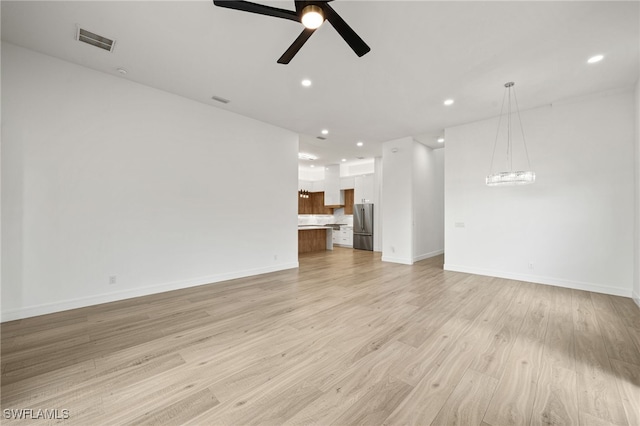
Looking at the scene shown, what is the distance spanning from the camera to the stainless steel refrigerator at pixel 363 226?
29.7 ft

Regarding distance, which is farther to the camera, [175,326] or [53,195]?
[53,195]

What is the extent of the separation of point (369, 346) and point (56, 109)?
15.9ft

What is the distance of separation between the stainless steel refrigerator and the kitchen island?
3.38 feet

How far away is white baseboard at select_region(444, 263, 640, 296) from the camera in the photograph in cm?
403

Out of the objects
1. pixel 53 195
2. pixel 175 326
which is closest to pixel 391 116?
pixel 175 326

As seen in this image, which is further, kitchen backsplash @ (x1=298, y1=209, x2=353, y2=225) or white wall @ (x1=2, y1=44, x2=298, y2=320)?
kitchen backsplash @ (x1=298, y1=209, x2=353, y2=225)

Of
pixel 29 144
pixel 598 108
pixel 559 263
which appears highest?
pixel 598 108

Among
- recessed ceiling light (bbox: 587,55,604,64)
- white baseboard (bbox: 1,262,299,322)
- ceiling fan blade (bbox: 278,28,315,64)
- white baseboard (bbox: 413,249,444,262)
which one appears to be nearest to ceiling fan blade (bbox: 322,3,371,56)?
ceiling fan blade (bbox: 278,28,315,64)

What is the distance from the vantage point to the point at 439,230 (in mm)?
8141

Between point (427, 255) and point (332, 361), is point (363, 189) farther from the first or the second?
point (332, 361)

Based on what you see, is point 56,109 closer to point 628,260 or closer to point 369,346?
point 369,346

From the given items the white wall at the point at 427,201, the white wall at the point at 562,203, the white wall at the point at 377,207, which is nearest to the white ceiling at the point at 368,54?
the white wall at the point at 562,203

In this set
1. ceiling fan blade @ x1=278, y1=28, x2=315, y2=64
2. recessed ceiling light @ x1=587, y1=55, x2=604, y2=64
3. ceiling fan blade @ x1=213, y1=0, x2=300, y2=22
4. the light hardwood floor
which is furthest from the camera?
recessed ceiling light @ x1=587, y1=55, x2=604, y2=64

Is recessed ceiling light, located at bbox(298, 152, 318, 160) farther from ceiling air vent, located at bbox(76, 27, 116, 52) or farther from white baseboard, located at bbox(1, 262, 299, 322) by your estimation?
ceiling air vent, located at bbox(76, 27, 116, 52)
